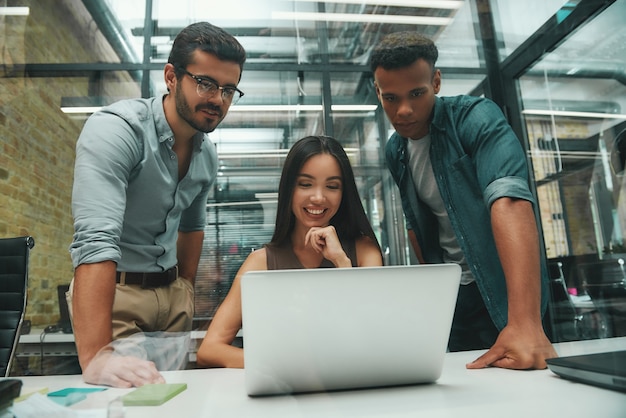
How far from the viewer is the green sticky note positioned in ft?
1.81

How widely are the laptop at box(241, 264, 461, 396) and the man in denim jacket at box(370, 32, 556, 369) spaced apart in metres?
0.51

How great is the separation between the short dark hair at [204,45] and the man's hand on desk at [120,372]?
0.81 meters

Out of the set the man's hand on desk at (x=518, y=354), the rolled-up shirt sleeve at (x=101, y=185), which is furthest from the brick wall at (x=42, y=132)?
the man's hand on desk at (x=518, y=354)

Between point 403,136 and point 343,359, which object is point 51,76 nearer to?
point 403,136

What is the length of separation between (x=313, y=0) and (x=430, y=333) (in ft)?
4.45

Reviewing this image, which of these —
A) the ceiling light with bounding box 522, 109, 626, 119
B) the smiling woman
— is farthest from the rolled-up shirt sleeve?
the ceiling light with bounding box 522, 109, 626, 119

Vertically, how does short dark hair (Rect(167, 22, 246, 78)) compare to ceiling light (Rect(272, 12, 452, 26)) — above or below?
below

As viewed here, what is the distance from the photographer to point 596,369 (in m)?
0.55

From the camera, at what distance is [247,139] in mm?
1427

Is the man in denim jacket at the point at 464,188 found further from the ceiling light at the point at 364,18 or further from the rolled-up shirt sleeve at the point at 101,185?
the rolled-up shirt sleeve at the point at 101,185

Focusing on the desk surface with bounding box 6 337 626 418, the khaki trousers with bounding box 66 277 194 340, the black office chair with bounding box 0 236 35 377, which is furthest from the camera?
the black office chair with bounding box 0 236 35 377

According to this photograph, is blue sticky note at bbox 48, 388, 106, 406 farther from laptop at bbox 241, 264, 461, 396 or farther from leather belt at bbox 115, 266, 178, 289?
leather belt at bbox 115, 266, 178, 289

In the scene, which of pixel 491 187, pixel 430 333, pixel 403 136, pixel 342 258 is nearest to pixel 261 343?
pixel 430 333

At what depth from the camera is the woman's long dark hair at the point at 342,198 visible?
1.21 meters
